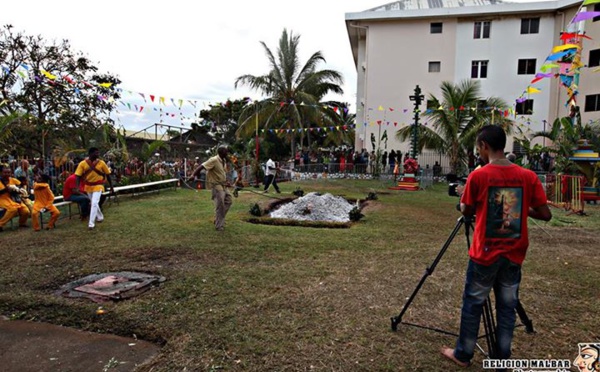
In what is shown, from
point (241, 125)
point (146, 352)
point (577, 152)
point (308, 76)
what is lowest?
point (146, 352)

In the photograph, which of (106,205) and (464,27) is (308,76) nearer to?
(464,27)

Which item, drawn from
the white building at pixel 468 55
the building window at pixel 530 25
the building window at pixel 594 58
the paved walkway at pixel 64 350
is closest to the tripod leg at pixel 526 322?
the paved walkway at pixel 64 350

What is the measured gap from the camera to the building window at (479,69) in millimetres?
24047

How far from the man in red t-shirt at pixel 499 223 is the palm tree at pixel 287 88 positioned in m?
21.8

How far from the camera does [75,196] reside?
8383 millimetres

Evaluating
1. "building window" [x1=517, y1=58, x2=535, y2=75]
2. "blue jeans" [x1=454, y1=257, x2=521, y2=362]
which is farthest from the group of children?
"building window" [x1=517, y1=58, x2=535, y2=75]

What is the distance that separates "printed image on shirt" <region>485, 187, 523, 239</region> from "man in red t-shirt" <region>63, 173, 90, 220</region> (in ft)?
26.6

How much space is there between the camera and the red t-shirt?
2.59 meters

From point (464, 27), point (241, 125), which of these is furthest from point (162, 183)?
point (464, 27)

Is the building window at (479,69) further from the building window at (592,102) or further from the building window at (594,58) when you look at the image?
the building window at (592,102)

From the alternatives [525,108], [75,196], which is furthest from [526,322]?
[525,108]

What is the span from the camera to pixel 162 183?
581 inches

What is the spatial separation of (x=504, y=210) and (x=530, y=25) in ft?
85.1

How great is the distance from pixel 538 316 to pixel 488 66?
2370 centimetres
